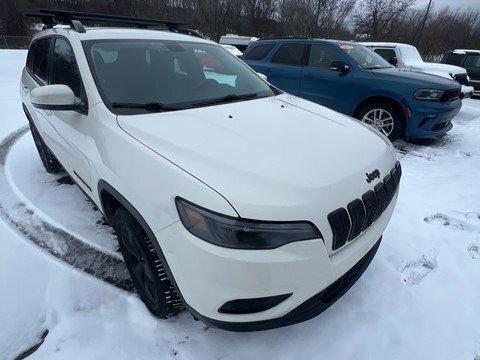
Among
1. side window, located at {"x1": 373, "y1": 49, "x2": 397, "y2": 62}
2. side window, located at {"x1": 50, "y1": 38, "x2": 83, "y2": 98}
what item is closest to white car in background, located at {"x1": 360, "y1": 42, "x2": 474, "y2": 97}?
side window, located at {"x1": 373, "y1": 49, "x2": 397, "y2": 62}

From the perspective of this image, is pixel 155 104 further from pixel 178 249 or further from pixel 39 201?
pixel 39 201

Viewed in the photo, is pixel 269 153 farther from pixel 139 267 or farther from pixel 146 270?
pixel 139 267

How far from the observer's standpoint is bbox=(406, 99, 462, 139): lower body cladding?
16.0 feet

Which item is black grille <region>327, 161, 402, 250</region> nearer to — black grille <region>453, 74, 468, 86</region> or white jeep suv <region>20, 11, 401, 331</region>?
white jeep suv <region>20, 11, 401, 331</region>

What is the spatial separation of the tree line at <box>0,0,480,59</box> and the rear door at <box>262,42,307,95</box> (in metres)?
23.0

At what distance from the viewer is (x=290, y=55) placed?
634 centimetres

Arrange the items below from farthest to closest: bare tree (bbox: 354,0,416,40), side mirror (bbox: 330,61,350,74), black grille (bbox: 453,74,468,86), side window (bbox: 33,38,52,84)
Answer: bare tree (bbox: 354,0,416,40) < black grille (bbox: 453,74,468,86) < side mirror (bbox: 330,61,350,74) < side window (bbox: 33,38,52,84)

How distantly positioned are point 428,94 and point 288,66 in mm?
2536

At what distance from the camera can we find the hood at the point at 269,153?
147 cm

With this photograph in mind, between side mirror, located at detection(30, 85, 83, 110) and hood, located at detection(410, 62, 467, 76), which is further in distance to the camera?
hood, located at detection(410, 62, 467, 76)

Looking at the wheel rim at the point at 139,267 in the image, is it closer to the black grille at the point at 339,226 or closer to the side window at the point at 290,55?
the black grille at the point at 339,226

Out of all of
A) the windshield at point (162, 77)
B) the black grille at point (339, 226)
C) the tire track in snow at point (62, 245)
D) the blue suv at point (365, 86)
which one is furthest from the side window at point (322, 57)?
the tire track in snow at point (62, 245)

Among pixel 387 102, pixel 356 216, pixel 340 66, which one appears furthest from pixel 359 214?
pixel 340 66

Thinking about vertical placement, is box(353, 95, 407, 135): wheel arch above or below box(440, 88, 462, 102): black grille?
below
